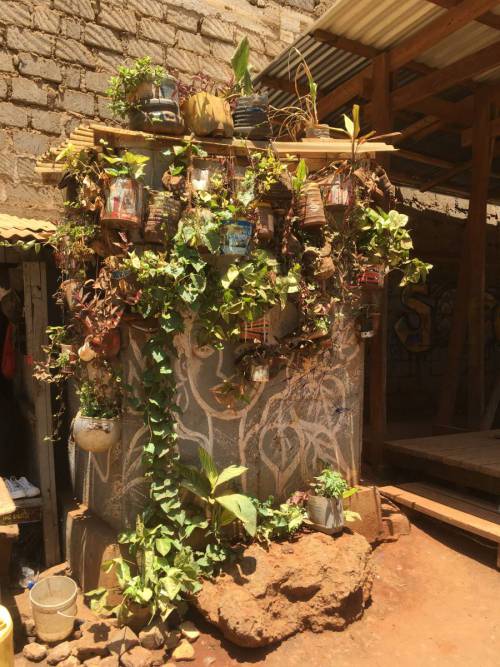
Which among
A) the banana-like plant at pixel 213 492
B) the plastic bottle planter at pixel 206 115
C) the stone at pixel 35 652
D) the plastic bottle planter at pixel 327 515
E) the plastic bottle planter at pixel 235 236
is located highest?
the plastic bottle planter at pixel 206 115

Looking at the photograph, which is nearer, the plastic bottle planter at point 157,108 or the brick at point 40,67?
the plastic bottle planter at point 157,108

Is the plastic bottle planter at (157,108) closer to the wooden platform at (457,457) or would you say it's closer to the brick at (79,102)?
the brick at (79,102)

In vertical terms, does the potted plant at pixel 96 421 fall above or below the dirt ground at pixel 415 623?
above

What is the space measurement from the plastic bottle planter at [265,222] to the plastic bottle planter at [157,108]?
86 cm

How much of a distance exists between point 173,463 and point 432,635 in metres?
2.23

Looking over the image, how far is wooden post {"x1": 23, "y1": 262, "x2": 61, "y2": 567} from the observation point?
16.4 ft

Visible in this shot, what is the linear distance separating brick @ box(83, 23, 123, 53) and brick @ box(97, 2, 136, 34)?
86 mm

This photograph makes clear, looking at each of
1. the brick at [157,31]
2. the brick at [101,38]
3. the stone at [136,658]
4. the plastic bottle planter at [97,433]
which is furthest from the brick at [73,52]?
the stone at [136,658]

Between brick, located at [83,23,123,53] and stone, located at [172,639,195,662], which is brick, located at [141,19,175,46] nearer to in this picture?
brick, located at [83,23,123,53]

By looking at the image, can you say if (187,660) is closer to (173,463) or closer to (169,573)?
(169,573)

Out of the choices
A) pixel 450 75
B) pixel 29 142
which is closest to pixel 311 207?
pixel 450 75

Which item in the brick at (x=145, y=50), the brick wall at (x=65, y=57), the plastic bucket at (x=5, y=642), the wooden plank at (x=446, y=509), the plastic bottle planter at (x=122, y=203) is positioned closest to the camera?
the plastic bucket at (x=5, y=642)

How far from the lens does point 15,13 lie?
609 centimetres

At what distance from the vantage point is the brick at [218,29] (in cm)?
738
